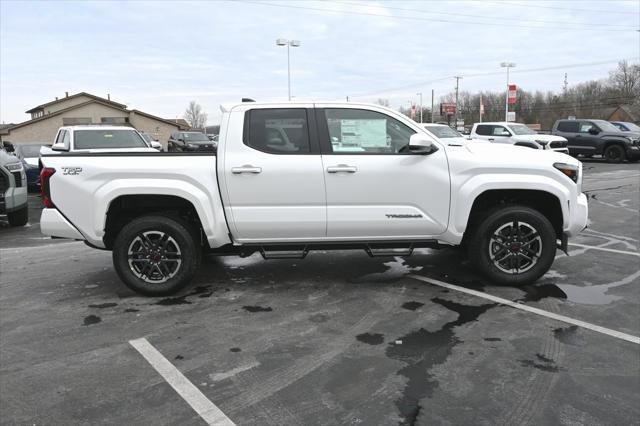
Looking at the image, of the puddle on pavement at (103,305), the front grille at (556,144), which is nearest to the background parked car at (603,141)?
the front grille at (556,144)

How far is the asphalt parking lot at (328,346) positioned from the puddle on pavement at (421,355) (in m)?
0.01

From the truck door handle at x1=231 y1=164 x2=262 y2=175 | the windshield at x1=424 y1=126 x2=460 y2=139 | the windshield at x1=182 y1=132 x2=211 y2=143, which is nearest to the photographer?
the truck door handle at x1=231 y1=164 x2=262 y2=175

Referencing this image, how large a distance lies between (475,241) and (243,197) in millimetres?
2440

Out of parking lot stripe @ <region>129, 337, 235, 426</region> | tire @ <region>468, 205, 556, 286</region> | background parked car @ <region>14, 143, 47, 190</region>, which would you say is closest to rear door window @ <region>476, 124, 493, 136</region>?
background parked car @ <region>14, 143, 47, 190</region>

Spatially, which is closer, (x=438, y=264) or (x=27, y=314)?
(x=27, y=314)

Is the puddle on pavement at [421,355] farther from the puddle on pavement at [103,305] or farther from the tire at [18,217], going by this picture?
the tire at [18,217]

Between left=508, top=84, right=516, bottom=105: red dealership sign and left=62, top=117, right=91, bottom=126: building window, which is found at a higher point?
left=508, top=84, right=516, bottom=105: red dealership sign

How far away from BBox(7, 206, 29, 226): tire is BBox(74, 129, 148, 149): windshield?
10.6 feet

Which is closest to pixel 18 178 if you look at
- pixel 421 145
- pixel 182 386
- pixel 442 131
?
pixel 182 386

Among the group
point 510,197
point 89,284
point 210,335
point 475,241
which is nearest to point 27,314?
point 89,284

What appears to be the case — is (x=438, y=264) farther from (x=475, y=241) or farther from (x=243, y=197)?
(x=243, y=197)

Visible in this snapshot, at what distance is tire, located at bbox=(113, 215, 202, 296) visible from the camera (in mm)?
5117

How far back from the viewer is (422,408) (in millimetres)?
3066

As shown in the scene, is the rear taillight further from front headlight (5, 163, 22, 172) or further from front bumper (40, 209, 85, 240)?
front headlight (5, 163, 22, 172)
